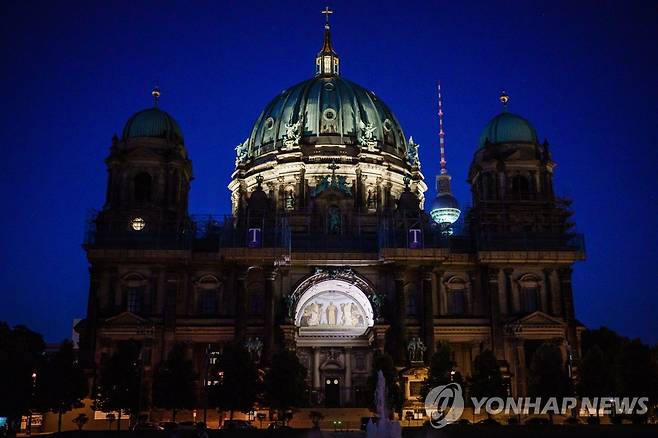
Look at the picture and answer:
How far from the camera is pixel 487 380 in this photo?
183 ft

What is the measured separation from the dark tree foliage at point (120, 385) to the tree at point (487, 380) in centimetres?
2395

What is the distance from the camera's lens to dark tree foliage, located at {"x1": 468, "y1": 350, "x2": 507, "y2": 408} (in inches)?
2194

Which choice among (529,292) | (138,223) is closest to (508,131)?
(529,292)

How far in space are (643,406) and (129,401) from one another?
34.8 metres

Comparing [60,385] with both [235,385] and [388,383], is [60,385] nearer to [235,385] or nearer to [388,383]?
[235,385]

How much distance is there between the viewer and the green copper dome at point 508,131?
259ft

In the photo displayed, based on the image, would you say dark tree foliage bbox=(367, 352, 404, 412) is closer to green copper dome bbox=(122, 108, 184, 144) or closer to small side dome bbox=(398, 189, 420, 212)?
small side dome bbox=(398, 189, 420, 212)

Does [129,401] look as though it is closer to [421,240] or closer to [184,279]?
[184,279]

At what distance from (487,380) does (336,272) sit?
60.2 feet

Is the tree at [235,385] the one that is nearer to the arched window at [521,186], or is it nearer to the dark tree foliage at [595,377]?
the dark tree foliage at [595,377]

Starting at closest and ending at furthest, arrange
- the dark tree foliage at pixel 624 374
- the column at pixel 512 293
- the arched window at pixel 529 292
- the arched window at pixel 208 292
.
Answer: the dark tree foliage at pixel 624 374
the column at pixel 512 293
the arched window at pixel 208 292
the arched window at pixel 529 292

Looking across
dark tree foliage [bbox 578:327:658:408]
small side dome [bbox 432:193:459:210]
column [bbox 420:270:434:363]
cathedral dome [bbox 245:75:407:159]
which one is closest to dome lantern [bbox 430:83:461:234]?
small side dome [bbox 432:193:459:210]

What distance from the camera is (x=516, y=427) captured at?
1599 inches

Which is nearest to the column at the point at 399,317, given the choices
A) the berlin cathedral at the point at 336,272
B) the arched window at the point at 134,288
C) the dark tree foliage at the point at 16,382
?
the berlin cathedral at the point at 336,272
